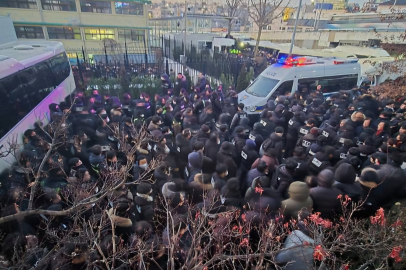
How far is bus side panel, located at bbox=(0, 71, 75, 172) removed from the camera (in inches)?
173

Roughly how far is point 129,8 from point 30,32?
8966 mm

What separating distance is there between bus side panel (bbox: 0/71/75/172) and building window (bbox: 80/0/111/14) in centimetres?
1667

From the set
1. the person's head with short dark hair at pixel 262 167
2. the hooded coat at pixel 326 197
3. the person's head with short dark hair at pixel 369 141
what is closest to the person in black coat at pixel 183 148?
the person's head with short dark hair at pixel 262 167

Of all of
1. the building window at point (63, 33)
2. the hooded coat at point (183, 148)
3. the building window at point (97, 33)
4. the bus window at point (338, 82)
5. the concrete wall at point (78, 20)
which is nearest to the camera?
the hooded coat at point (183, 148)

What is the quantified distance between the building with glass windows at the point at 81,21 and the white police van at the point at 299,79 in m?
14.4

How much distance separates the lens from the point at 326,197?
10.8 feet

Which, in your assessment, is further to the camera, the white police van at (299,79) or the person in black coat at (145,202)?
the white police van at (299,79)

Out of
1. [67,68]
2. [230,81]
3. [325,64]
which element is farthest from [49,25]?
[325,64]

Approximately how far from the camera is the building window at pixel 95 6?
2209cm

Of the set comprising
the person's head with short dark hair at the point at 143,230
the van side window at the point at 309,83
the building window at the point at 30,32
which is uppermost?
the building window at the point at 30,32

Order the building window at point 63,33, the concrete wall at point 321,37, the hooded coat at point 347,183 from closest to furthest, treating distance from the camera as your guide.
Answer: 1. the hooded coat at point 347,183
2. the concrete wall at point 321,37
3. the building window at point 63,33

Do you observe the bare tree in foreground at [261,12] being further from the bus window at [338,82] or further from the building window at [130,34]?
the building window at [130,34]

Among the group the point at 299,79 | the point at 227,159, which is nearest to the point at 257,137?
the point at 227,159

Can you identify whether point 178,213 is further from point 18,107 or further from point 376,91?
point 376,91
